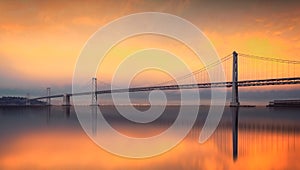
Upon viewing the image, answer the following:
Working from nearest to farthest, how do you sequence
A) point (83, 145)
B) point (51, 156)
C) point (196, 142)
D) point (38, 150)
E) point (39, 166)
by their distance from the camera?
point (39, 166)
point (51, 156)
point (38, 150)
point (83, 145)
point (196, 142)

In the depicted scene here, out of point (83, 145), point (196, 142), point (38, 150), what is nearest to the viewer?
point (38, 150)

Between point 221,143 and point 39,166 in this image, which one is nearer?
point 39,166

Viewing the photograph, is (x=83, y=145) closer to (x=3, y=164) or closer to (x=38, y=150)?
(x=38, y=150)

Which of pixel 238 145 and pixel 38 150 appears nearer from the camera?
pixel 38 150

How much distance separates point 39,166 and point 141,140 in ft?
17.6

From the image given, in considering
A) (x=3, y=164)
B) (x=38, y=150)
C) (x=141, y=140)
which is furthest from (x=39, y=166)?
(x=141, y=140)

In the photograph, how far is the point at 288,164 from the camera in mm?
8602

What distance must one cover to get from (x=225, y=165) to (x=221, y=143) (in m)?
3.97

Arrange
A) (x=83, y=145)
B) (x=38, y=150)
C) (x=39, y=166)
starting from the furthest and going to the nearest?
(x=83, y=145) → (x=38, y=150) → (x=39, y=166)

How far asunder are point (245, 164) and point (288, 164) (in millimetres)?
993

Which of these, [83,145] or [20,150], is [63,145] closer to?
[83,145]

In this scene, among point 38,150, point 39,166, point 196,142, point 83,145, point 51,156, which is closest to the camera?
point 39,166

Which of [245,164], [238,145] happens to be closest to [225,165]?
[245,164]

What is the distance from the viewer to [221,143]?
12.6m
